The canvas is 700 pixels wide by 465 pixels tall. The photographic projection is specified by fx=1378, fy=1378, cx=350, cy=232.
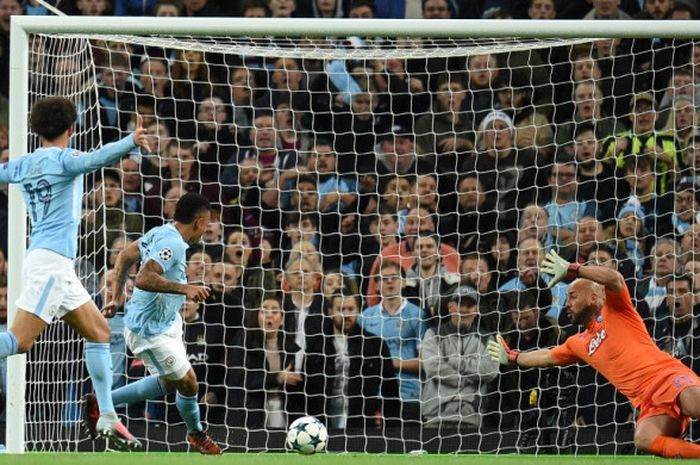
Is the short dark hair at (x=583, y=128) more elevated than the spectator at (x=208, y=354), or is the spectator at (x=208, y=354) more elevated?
the short dark hair at (x=583, y=128)

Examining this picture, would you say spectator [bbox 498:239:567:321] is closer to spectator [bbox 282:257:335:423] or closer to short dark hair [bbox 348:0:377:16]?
spectator [bbox 282:257:335:423]

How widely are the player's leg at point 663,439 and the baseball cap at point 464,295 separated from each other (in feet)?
6.43

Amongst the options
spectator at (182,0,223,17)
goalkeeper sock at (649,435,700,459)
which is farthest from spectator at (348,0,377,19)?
goalkeeper sock at (649,435,700,459)

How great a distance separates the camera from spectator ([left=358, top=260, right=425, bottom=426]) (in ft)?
33.4

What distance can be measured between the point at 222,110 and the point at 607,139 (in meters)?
3.05

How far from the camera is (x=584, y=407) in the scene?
1014 cm

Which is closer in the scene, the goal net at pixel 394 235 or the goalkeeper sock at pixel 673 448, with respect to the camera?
the goalkeeper sock at pixel 673 448

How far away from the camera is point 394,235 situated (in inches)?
406

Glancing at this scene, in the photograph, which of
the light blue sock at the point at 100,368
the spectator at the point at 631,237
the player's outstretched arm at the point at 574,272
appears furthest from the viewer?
the spectator at the point at 631,237

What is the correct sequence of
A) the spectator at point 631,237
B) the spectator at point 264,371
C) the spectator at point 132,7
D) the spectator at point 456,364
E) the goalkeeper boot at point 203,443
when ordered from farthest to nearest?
the spectator at point 132,7 → the spectator at point 631,237 → the spectator at point 456,364 → the spectator at point 264,371 → the goalkeeper boot at point 203,443

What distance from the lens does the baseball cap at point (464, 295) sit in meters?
10.1

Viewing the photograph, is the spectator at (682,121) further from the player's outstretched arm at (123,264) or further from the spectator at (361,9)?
the player's outstretched arm at (123,264)

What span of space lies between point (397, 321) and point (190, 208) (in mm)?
2475

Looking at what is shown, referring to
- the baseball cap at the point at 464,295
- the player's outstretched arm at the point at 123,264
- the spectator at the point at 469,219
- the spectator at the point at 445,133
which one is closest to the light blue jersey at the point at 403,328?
the baseball cap at the point at 464,295
